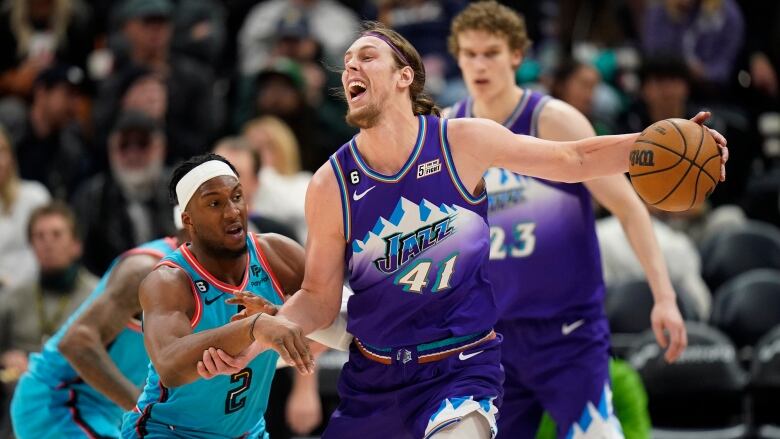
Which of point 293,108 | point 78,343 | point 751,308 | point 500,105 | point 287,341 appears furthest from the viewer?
point 293,108

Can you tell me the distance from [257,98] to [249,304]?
6840mm

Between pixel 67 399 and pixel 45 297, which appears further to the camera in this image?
pixel 45 297

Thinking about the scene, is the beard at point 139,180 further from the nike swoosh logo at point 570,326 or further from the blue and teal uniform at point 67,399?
the nike swoosh logo at point 570,326

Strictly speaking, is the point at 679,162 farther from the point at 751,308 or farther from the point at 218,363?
the point at 751,308

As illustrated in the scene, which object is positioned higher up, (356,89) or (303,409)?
(356,89)

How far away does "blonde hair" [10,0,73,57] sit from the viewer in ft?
41.1

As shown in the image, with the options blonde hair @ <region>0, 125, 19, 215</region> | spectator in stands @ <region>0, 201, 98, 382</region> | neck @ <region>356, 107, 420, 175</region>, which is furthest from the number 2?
blonde hair @ <region>0, 125, 19, 215</region>

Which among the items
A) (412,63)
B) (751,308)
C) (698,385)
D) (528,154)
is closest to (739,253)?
(751,308)

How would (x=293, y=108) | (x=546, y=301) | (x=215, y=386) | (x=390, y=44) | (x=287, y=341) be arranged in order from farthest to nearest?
(x=293, y=108) < (x=546, y=301) < (x=390, y=44) < (x=215, y=386) < (x=287, y=341)

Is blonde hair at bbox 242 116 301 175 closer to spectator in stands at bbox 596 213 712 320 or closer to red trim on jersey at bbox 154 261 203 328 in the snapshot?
spectator in stands at bbox 596 213 712 320

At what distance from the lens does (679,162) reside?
461cm

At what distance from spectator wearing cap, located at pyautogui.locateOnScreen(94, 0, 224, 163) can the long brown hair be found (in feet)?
19.7

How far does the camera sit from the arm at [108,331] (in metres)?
5.43

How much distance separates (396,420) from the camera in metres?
4.97
